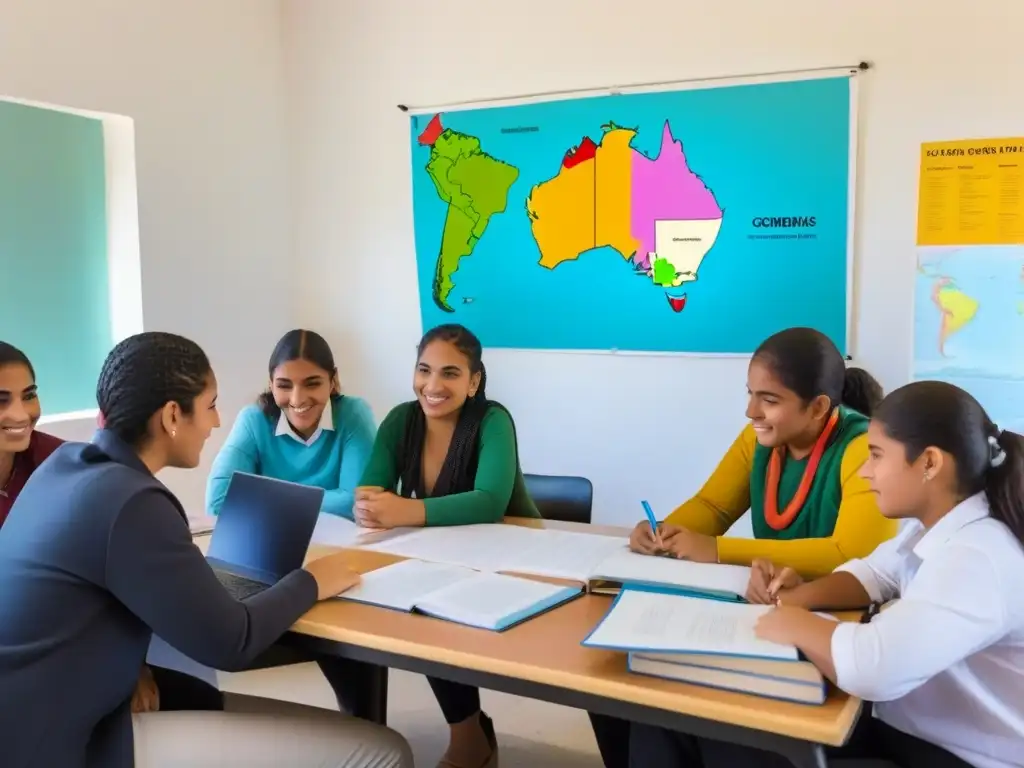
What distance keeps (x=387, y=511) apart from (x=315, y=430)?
55 cm

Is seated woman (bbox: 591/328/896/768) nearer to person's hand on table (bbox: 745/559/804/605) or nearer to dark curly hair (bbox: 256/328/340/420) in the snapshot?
person's hand on table (bbox: 745/559/804/605)

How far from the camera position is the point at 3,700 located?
1225 millimetres

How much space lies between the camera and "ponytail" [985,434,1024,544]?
1.24 m

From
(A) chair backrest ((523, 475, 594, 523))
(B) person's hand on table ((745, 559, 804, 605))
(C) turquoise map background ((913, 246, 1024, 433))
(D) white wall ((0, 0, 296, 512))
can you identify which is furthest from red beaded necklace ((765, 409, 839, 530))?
(D) white wall ((0, 0, 296, 512))

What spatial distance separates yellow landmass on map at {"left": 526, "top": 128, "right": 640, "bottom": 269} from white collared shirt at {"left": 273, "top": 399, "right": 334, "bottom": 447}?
1.24m

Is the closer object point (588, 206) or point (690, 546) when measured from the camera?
point (690, 546)

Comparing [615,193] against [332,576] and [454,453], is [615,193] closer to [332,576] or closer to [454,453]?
[454,453]

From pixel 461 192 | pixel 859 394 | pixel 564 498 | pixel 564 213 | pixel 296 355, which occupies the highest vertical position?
pixel 461 192

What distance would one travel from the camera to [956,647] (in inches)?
44.4

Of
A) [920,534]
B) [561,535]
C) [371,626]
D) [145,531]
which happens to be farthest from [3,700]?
[920,534]

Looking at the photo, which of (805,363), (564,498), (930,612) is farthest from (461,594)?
(564,498)

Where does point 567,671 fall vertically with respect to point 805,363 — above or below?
below

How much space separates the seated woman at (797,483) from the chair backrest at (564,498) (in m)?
0.56

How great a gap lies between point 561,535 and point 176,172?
2.31 metres
